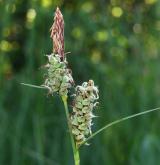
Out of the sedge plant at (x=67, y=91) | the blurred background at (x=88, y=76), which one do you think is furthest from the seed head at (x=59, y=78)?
the blurred background at (x=88, y=76)

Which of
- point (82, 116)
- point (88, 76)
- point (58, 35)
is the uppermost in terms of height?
point (58, 35)

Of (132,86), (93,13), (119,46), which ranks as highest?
(93,13)

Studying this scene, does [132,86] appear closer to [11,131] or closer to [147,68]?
[147,68]

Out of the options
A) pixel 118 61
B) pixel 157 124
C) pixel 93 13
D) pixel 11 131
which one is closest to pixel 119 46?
pixel 118 61

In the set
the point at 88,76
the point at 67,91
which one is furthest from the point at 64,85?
the point at 88,76

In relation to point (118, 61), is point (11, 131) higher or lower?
lower

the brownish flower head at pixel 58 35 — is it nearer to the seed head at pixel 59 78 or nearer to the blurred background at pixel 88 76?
the seed head at pixel 59 78

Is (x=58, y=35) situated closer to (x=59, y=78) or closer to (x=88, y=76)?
(x=59, y=78)

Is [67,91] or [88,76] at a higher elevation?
[67,91]

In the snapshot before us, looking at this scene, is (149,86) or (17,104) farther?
(149,86)
